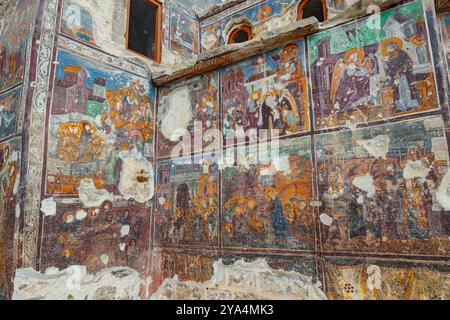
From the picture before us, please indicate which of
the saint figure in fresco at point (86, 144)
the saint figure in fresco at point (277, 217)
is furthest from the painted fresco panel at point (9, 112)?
the saint figure in fresco at point (277, 217)

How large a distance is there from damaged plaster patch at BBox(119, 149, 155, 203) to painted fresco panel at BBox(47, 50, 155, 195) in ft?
0.32

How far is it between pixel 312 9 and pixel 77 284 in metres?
6.28

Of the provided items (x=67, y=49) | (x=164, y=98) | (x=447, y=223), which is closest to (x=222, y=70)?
(x=164, y=98)

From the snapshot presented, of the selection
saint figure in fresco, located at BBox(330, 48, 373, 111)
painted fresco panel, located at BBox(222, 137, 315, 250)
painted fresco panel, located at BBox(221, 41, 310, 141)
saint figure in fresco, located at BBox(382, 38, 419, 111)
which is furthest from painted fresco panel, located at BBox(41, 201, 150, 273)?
saint figure in fresco, located at BBox(382, 38, 419, 111)

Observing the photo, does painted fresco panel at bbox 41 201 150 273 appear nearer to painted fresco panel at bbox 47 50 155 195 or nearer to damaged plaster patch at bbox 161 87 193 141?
painted fresco panel at bbox 47 50 155 195

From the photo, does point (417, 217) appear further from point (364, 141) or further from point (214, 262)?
point (214, 262)

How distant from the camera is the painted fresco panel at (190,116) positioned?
5301 millimetres

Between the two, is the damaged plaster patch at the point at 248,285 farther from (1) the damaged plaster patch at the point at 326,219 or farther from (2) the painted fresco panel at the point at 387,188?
(1) the damaged plaster patch at the point at 326,219

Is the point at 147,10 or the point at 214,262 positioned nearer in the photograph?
the point at 214,262

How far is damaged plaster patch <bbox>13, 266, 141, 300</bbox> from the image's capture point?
13.4 feet

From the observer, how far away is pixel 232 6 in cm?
730

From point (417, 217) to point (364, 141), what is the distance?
1.02 m

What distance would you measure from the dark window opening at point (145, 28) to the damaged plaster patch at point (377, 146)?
4.45m

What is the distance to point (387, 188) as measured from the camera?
362 centimetres
